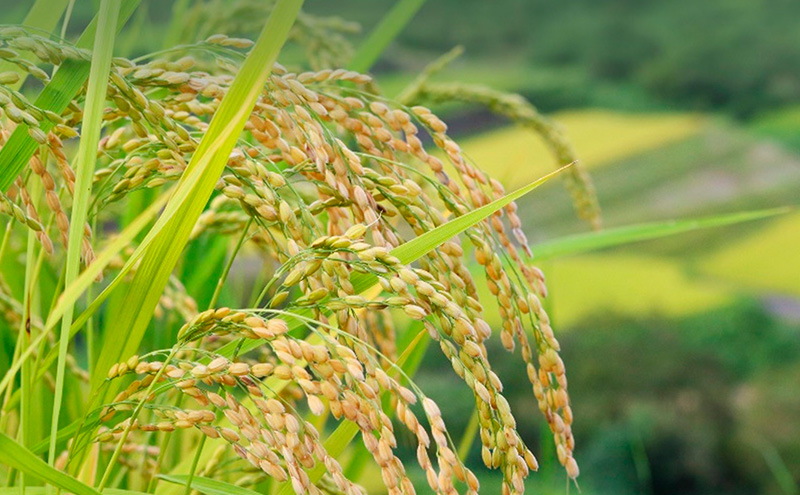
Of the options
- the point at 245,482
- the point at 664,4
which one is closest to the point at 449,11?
the point at 664,4

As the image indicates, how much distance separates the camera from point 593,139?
9.86ft

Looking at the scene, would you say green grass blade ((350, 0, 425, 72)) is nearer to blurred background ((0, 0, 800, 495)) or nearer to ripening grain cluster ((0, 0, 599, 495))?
ripening grain cluster ((0, 0, 599, 495))

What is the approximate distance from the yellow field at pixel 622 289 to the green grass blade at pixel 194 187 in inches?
74.4

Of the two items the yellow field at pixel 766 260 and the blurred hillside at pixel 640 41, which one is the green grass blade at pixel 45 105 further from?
the blurred hillside at pixel 640 41

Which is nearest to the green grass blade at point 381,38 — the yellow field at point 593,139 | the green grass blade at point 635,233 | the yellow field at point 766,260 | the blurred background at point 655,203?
the green grass blade at point 635,233

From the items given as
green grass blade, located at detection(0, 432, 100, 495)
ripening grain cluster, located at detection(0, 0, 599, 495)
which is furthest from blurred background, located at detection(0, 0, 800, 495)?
green grass blade, located at detection(0, 432, 100, 495)

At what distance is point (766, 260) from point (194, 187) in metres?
2.45

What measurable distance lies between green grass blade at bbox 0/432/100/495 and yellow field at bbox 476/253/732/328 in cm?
198

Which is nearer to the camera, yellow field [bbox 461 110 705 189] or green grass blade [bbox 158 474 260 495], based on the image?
green grass blade [bbox 158 474 260 495]

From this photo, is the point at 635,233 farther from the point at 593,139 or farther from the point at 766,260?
the point at 593,139

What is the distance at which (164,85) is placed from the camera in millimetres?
449

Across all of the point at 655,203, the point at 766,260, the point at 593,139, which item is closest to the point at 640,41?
the point at 593,139

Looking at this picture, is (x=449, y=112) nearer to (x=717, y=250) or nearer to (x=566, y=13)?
(x=566, y=13)

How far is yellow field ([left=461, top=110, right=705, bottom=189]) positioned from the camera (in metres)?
2.96
